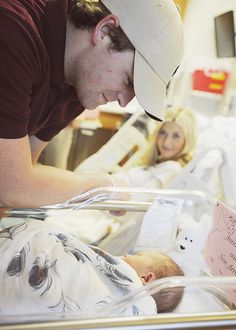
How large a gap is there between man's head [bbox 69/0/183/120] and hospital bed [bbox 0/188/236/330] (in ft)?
1.00

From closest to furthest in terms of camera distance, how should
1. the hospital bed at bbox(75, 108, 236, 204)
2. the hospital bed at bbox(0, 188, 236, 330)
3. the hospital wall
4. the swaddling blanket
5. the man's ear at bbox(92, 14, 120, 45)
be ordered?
A: the hospital bed at bbox(0, 188, 236, 330) < the swaddling blanket < the man's ear at bbox(92, 14, 120, 45) < the hospital bed at bbox(75, 108, 236, 204) < the hospital wall

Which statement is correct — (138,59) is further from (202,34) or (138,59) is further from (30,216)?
(202,34)

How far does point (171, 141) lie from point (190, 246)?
1180mm

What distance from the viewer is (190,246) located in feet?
3.50

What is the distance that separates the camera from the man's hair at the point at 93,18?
0.86m

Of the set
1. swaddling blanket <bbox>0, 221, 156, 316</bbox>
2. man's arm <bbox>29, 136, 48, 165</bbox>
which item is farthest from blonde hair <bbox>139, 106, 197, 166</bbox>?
swaddling blanket <bbox>0, 221, 156, 316</bbox>

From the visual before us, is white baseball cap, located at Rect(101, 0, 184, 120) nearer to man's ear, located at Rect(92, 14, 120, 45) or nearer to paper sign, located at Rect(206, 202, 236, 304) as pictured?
man's ear, located at Rect(92, 14, 120, 45)

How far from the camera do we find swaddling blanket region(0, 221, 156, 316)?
72cm

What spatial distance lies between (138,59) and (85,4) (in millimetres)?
177

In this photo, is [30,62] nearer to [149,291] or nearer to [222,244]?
[149,291]

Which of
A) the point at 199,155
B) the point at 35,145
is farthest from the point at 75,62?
the point at 199,155

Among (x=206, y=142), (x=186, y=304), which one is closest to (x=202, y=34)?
(x=206, y=142)

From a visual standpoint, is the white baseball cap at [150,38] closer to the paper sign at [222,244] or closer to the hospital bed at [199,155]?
the paper sign at [222,244]

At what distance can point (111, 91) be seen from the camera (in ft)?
3.00
